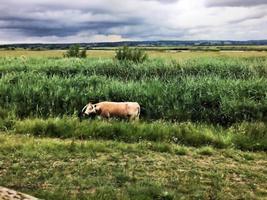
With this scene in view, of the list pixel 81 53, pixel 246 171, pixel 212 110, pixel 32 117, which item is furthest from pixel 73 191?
pixel 81 53

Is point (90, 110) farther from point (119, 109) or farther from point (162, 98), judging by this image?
point (162, 98)

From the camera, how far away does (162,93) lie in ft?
42.5

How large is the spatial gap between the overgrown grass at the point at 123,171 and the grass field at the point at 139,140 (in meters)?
0.02

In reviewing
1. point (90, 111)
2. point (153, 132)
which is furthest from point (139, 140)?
point (90, 111)

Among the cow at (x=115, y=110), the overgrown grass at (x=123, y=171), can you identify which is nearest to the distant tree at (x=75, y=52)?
the cow at (x=115, y=110)

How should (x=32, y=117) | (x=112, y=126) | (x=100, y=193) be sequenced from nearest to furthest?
(x=100, y=193)
(x=112, y=126)
(x=32, y=117)

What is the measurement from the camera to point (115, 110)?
37.3 feet

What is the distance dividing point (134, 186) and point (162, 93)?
22.9 ft

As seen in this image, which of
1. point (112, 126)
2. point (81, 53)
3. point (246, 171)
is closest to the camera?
point (246, 171)

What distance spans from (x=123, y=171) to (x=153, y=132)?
117 inches

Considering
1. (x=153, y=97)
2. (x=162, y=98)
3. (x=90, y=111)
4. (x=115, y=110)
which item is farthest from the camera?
(x=153, y=97)

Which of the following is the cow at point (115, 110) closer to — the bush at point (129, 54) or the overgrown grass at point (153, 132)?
the overgrown grass at point (153, 132)

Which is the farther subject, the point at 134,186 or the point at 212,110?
the point at 212,110

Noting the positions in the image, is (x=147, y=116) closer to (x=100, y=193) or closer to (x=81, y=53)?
(x=100, y=193)
